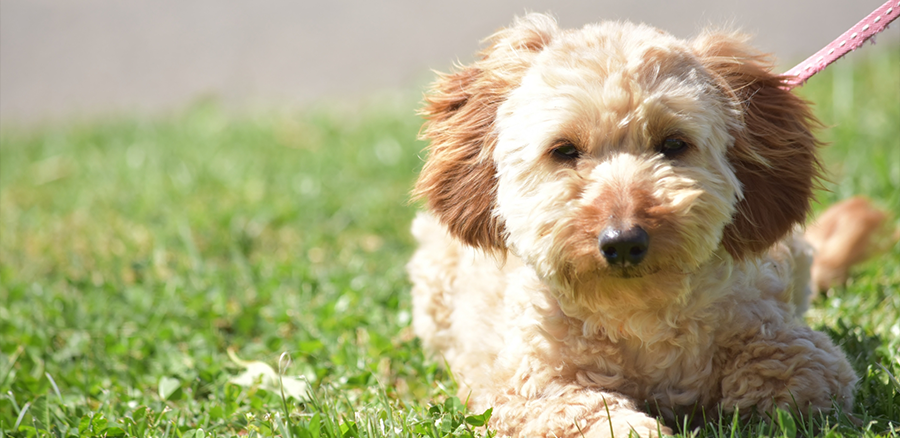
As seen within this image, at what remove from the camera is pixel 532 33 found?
2.46 m

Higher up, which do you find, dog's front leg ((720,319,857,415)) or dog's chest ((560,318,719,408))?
dog's front leg ((720,319,857,415))

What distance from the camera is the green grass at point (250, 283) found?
2672 millimetres

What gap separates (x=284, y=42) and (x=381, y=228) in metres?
5.92

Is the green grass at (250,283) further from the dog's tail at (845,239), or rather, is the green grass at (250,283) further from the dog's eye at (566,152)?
the dog's eye at (566,152)

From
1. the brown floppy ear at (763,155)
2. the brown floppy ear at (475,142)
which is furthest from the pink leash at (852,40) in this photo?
the brown floppy ear at (475,142)

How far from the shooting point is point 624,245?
76.4 inches

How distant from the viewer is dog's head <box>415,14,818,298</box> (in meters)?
2.04

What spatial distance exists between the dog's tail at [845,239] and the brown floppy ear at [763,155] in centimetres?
122

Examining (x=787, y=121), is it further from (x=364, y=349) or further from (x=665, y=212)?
(x=364, y=349)

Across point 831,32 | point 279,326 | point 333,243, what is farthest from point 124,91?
point 831,32

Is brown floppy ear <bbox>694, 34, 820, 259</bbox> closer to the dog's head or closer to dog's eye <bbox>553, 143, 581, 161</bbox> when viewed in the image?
the dog's head

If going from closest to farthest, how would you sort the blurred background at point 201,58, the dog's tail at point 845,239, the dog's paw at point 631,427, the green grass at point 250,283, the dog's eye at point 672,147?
the dog's paw at point 631,427 < the dog's eye at point 672,147 < the green grass at point 250,283 < the dog's tail at point 845,239 < the blurred background at point 201,58

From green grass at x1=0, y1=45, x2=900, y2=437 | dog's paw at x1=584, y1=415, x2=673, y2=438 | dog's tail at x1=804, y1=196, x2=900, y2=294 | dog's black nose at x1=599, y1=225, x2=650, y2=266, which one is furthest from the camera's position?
dog's tail at x1=804, y1=196, x2=900, y2=294

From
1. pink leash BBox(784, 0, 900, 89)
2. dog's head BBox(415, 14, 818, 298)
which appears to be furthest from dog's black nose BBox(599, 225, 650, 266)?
pink leash BBox(784, 0, 900, 89)
